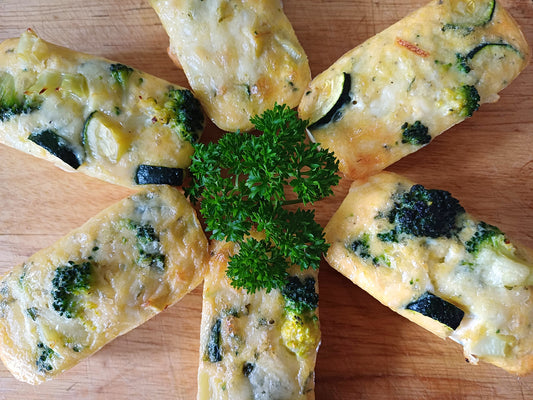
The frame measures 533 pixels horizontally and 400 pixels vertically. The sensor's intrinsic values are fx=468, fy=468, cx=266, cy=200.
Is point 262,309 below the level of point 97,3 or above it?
below

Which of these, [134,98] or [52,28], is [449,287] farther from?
[52,28]

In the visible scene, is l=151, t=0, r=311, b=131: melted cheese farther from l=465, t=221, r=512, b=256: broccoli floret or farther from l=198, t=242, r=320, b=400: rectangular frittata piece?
l=465, t=221, r=512, b=256: broccoli floret

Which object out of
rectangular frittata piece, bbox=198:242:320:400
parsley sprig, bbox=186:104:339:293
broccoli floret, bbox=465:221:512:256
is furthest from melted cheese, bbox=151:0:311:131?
broccoli floret, bbox=465:221:512:256

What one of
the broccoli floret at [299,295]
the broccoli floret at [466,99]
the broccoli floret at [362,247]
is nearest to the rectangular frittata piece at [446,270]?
the broccoli floret at [362,247]

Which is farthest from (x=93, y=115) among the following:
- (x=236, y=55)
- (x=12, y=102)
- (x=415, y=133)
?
(x=415, y=133)

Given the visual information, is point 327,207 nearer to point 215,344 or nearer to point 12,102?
point 215,344

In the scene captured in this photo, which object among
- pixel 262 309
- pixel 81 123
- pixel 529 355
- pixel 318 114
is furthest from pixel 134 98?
pixel 529 355

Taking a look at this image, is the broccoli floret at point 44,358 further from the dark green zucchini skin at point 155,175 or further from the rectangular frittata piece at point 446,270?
the rectangular frittata piece at point 446,270
